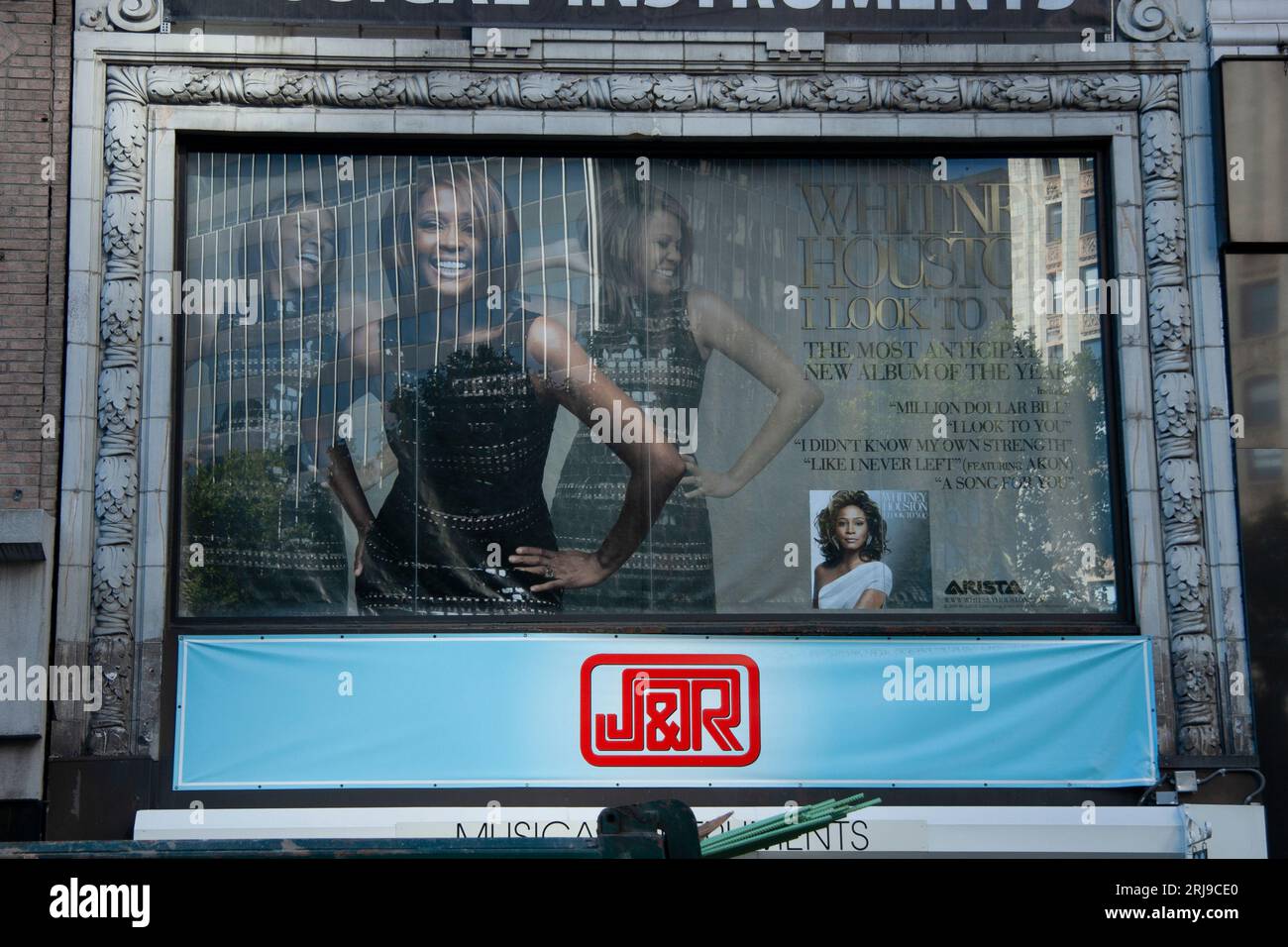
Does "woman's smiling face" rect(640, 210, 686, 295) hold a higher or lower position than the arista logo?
higher

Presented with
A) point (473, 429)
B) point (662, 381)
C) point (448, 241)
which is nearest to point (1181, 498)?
point (662, 381)

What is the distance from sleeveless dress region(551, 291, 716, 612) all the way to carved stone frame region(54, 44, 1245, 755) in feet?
6.19

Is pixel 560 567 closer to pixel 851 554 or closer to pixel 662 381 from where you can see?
pixel 662 381

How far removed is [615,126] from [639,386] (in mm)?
2273

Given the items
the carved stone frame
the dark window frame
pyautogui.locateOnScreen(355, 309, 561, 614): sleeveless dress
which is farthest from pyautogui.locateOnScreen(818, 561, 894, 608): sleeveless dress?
pyautogui.locateOnScreen(355, 309, 561, 614): sleeveless dress

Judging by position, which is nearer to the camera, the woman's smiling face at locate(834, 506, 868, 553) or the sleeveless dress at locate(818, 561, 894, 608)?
the sleeveless dress at locate(818, 561, 894, 608)

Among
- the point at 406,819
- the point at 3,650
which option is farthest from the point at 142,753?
the point at 406,819

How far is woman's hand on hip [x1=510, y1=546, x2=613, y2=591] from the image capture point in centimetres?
1174

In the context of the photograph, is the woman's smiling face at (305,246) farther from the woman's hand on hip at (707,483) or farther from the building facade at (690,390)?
the woman's hand on hip at (707,483)

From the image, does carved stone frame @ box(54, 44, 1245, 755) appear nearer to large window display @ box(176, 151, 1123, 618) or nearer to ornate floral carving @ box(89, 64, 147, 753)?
ornate floral carving @ box(89, 64, 147, 753)

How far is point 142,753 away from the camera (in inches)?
438
